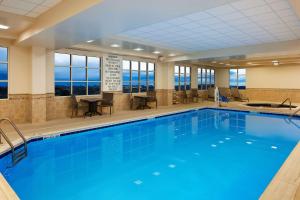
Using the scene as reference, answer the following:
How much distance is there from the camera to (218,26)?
5.79 metres

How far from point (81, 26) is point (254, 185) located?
168 inches

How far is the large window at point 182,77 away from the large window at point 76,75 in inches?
237

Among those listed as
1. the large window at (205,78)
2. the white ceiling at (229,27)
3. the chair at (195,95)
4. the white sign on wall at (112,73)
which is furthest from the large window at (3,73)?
the large window at (205,78)

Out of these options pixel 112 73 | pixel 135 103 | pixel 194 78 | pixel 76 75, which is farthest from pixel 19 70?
pixel 194 78

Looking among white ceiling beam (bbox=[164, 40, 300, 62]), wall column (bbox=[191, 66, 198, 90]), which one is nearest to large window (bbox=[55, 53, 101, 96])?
white ceiling beam (bbox=[164, 40, 300, 62])

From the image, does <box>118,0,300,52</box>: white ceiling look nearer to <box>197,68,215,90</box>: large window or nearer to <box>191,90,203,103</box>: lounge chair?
<box>191,90,203,103</box>: lounge chair

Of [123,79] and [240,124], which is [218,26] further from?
[123,79]

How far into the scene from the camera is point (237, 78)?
17297 mm

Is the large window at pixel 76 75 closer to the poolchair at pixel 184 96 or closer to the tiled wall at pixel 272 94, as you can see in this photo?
the poolchair at pixel 184 96

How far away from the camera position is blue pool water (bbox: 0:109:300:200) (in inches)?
124

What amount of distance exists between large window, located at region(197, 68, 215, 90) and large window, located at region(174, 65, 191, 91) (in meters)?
1.52

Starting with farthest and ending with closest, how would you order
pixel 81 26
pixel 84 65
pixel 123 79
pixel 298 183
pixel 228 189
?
1. pixel 123 79
2. pixel 84 65
3. pixel 81 26
4. pixel 228 189
5. pixel 298 183

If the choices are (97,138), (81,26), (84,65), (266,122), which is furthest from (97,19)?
(266,122)

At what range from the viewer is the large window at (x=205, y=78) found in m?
16.3
